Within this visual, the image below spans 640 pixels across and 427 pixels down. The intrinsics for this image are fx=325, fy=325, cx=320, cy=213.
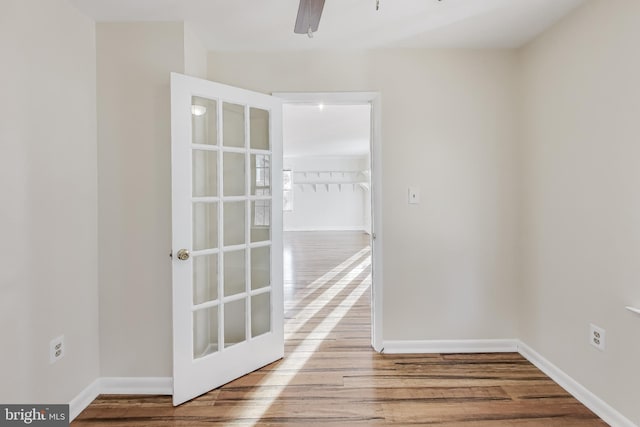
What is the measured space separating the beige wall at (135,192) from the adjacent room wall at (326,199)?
25.2 ft

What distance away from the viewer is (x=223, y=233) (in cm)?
216

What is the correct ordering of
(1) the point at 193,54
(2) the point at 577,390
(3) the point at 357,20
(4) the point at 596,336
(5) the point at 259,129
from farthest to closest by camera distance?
(5) the point at 259,129
(1) the point at 193,54
(3) the point at 357,20
(2) the point at 577,390
(4) the point at 596,336

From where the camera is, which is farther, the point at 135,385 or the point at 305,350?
the point at 305,350

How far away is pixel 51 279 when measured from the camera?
1.72 metres

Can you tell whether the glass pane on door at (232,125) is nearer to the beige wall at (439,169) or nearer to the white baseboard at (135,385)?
the beige wall at (439,169)

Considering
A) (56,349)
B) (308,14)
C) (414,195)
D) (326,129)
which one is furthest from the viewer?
(326,129)

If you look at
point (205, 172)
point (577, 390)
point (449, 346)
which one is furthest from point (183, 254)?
point (577, 390)

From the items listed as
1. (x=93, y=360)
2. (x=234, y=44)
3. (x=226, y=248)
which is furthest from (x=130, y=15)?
(x=93, y=360)

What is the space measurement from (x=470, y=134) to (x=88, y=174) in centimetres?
266

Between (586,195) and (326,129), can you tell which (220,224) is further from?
(326,129)

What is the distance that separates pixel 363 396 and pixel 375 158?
1655mm

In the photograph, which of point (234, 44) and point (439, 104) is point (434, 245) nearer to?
point (439, 104)

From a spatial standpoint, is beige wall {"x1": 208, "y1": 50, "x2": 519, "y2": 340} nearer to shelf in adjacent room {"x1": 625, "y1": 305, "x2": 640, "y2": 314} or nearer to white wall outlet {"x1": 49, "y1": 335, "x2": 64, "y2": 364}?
shelf in adjacent room {"x1": 625, "y1": 305, "x2": 640, "y2": 314}

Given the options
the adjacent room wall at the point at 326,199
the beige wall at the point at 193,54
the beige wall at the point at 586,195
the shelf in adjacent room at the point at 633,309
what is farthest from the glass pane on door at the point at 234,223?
the adjacent room wall at the point at 326,199
